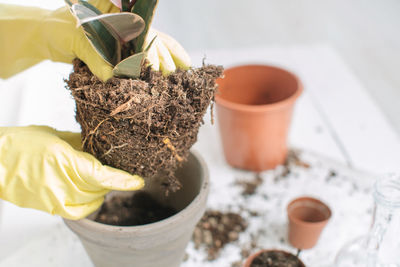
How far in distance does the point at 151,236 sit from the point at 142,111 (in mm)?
252

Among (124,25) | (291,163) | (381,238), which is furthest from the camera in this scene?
(291,163)

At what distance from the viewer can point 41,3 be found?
48.8 inches

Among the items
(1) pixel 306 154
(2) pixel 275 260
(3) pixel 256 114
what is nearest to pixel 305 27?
(1) pixel 306 154

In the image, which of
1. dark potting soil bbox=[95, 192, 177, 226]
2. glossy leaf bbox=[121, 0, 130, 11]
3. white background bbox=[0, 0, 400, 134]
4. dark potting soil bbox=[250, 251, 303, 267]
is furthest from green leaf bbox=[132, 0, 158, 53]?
white background bbox=[0, 0, 400, 134]

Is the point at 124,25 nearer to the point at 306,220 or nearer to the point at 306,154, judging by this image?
the point at 306,220

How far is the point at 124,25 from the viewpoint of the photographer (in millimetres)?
606

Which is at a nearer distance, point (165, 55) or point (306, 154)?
point (165, 55)

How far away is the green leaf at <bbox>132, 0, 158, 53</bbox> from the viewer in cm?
→ 63

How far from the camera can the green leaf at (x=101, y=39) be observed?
2.09 ft

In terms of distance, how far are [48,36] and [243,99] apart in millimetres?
737

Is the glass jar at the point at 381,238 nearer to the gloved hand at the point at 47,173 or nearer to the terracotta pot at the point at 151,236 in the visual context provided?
the terracotta pot at the point at 151,236

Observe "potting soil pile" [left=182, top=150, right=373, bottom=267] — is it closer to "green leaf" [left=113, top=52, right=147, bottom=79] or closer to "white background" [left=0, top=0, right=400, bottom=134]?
"green leaf" [left=113, top=52, right=147, bottom=79]

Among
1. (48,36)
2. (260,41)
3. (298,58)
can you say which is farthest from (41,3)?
(260,41)

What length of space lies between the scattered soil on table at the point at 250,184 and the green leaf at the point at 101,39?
64 cm
